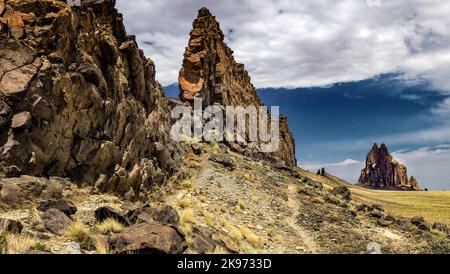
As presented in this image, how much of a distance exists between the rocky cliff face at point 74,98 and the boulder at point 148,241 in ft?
22.3

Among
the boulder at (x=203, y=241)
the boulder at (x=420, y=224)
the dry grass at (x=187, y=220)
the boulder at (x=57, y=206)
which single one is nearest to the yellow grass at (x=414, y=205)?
the boulder at (x=420, y=224)

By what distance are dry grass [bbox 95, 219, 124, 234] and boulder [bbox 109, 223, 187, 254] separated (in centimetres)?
113

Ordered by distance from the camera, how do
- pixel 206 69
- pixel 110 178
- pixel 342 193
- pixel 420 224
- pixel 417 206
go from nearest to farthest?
pixel 110 178, pixel 420 224, pixel 342 193, pixel 206 69, pixel 417 206

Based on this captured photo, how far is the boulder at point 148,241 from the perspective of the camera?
11.8 meters

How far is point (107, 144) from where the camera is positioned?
21875 millimetres

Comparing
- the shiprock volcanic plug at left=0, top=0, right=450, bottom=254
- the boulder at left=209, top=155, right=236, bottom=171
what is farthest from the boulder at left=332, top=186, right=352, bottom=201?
the boulder at left=209, top=155, right=236, bottom=171

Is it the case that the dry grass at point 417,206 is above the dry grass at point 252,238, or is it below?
below

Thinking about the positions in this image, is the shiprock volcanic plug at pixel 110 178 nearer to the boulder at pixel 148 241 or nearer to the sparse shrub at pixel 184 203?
the boulder at pixel 148 241

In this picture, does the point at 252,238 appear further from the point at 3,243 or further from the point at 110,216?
the point at 3,243

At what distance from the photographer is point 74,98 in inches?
776

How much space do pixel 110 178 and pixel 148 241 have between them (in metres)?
10.7

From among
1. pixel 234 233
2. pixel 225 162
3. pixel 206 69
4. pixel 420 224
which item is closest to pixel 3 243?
pixel 234 233

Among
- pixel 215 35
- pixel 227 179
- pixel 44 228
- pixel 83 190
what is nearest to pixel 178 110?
pixel 227 179
